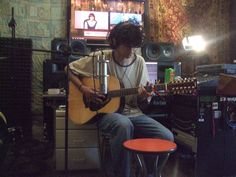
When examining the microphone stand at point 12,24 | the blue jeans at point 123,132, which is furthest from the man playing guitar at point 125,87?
the microphone stand at point 12,24

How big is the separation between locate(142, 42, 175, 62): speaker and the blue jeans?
118cm

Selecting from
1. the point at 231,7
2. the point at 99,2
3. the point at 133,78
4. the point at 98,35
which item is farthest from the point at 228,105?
the point at 99,2

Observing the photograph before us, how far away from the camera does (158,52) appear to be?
322cm

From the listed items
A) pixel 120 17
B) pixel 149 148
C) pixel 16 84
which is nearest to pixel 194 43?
pixel 120 17

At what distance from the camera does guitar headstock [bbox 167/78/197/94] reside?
173cm

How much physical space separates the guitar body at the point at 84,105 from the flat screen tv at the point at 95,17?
1.24m

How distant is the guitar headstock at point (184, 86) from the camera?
173 cm

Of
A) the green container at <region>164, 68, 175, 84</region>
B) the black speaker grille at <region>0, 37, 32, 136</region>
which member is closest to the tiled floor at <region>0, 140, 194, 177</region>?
the black speaker grille at <region>0, 37, 32, 136</region>

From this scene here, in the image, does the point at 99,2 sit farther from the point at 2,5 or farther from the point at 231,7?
the point at 231,7

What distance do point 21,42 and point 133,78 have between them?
169 centimetres

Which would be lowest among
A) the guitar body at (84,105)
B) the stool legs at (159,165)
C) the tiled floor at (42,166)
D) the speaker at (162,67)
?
the tiled floor at (42,166)

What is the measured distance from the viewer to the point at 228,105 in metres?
2.32

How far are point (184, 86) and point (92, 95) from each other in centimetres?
71

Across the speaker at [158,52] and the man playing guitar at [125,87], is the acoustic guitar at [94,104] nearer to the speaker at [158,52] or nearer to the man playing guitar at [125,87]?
the man playing guitar at [125,87]
